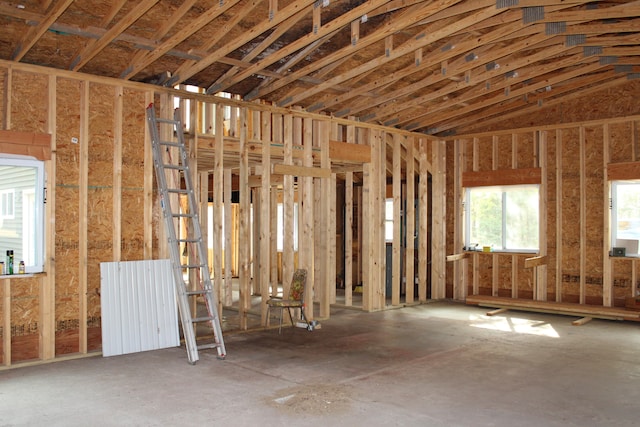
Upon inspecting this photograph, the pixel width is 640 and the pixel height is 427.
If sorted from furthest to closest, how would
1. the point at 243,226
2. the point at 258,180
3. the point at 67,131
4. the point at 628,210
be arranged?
the point at 258,180
the point at 628,210
the point at 243,226
the point at 67,131

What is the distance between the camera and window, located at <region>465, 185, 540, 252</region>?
391 inches

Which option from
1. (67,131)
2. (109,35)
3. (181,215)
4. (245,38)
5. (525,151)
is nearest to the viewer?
(109,35)

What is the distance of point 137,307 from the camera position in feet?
20.9

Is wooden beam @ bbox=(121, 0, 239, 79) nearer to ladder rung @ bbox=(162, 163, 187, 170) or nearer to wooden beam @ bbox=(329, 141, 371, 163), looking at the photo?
ladder rung @ bbox=(162, 163, 187, 170)

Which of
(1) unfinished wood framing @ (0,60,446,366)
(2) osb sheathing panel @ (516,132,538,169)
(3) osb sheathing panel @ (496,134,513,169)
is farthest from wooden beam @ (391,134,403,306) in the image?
(2) osb sheathing panel @ (516,132,538,169)

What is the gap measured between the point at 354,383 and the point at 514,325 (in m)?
3.99

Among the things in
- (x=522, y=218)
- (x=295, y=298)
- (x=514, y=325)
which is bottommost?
(x=514, y=325)

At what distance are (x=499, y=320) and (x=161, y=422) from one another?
6033mm

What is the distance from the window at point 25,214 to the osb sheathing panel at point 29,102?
0.39m

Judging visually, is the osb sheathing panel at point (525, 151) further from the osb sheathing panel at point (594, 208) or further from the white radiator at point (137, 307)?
the white radiator at point (137, 307)

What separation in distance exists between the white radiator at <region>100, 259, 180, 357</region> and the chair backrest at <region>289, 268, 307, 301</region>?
5.78 feet

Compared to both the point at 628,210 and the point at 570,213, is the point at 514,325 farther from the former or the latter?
the point at 628,210

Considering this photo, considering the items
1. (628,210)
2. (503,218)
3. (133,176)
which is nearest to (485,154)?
(503,218)

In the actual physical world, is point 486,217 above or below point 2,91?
below
